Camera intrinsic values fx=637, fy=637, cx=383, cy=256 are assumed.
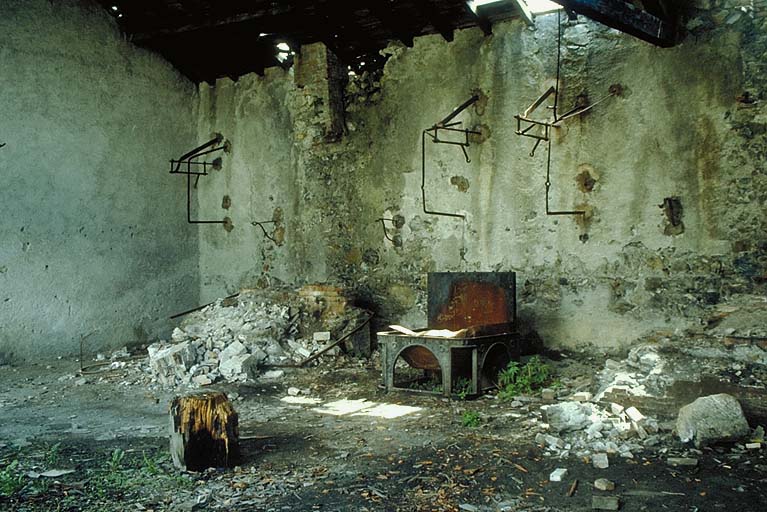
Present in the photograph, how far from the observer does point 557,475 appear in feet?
13.4

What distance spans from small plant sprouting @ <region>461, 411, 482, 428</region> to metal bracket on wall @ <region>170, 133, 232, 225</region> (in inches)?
256

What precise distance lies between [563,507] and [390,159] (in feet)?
20.3

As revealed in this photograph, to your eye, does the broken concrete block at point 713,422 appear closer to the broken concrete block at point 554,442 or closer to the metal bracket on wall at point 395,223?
the broken concrete block at point 554,442

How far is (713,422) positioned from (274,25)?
743 cm

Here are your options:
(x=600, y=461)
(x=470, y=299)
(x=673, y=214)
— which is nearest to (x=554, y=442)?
(x=600, y=461)

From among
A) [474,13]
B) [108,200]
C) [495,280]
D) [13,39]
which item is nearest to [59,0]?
[13,39]

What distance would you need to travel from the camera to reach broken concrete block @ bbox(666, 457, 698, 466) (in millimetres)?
Answer: 4211

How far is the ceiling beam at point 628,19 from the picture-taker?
590cm

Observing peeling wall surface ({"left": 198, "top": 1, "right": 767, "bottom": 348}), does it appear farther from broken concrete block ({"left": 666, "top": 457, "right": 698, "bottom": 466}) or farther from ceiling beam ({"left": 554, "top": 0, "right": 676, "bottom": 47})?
broken concrete block ({"left": 666, "top": 457, "right": 698, "bottom": 466})

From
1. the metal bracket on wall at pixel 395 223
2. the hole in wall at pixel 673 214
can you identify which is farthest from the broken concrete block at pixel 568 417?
the metal bracket on wall at pixel 395 223

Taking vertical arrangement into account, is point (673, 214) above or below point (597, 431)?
above

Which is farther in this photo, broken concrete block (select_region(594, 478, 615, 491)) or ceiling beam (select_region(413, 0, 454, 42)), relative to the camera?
ceiling beam (select_region(413, 0, 454, 42))

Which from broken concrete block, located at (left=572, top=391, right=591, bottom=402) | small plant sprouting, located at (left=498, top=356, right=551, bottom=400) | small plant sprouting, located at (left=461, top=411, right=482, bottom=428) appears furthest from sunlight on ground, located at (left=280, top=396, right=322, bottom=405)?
broken concrete block, located at (left=572, top=391, right=591, bottom=402)

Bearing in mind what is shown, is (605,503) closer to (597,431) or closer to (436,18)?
(597,431)
